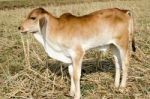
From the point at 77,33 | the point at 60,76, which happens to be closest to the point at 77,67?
the point at 77,33

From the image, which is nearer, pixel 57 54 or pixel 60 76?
pixel 57 54

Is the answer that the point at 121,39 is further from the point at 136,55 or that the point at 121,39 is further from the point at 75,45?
the point at 136,55

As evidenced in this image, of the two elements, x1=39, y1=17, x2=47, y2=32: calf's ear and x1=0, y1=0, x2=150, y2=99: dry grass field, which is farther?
x1=0, y1=0, x2=150, y2=99: dry grass field

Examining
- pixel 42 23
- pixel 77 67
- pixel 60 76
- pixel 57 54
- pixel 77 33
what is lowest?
pixel 60 76

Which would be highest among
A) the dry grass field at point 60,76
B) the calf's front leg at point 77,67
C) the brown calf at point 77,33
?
the brown calf at point 77,33

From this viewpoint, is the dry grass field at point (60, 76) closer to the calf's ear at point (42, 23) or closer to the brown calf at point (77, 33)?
the brown calf at point (77, 33)

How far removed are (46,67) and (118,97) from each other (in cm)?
225

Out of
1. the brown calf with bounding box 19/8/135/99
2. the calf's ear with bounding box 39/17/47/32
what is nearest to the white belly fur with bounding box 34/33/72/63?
the brown calf with bounding box 19/8/135/99

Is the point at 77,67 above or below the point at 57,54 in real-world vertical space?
below

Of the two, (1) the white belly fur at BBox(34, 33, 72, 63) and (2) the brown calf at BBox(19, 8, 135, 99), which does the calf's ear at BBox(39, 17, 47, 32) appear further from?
(1) the white belly fur at BBox(34, 33, 72, 63)

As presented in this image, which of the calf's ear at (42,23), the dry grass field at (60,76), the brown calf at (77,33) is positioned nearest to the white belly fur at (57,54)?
the brown calf at (77,33)

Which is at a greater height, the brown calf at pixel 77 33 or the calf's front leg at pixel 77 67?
the brown calf at pixel 77 33

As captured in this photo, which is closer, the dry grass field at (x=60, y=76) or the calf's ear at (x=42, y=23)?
the calf's ear at (x=42, y=23)

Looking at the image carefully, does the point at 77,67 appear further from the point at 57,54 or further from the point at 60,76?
the point at 60,76
